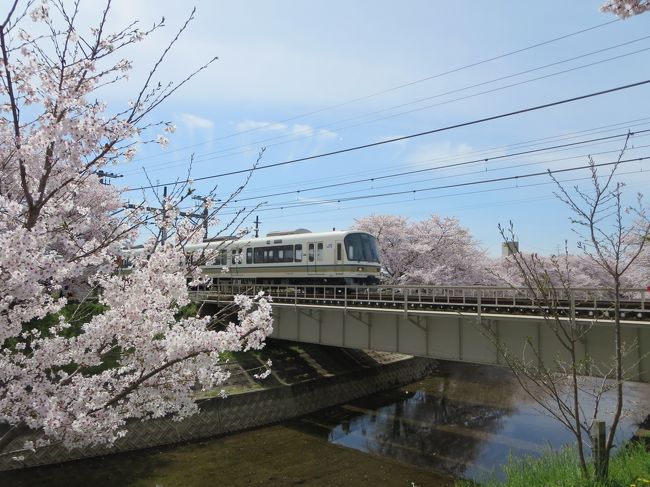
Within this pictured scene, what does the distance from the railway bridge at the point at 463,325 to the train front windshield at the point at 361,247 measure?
259 cm

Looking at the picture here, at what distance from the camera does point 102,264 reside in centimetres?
546

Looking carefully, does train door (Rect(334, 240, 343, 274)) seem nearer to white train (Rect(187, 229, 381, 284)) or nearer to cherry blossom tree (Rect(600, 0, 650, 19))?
white train (Rect(187, 229, 381, 284))

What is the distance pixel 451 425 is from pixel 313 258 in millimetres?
9737

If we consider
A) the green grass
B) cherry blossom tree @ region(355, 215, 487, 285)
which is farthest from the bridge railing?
cherry blossom tree @ region(355, 215, 487, 285)

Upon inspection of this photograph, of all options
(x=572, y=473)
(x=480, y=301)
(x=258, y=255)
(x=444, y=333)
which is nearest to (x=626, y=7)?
(x=572, y=473)

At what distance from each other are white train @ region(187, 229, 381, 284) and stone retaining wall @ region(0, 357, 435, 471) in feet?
16.5

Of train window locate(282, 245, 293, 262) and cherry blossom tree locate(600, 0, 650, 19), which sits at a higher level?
cherry blossom tree locate(600, 0, 650, 19)

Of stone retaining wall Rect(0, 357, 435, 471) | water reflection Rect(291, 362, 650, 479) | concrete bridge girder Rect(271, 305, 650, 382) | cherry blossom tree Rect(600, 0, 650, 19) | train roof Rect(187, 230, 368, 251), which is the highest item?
cherry blossom tree Rect(600, 0, 650, 19)

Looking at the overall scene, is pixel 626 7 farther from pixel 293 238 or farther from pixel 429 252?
pixel 429 252

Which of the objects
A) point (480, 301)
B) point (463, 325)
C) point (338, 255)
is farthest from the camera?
point (338, 255)

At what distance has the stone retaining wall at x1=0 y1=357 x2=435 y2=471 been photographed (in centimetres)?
1459

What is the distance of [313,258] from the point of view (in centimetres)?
2388

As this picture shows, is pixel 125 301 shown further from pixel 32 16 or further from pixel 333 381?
pixel 333 381

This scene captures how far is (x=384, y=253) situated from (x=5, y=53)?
34358mm
